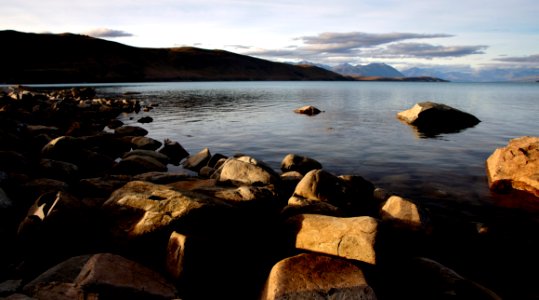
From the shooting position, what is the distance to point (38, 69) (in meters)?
140

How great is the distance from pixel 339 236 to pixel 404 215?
254 centimetres

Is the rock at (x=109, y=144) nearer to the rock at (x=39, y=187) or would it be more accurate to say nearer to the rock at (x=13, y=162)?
the rock at (x=13, y=162)

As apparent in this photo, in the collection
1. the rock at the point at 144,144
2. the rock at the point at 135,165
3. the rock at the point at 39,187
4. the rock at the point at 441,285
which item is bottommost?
the rock at the point at 144,144

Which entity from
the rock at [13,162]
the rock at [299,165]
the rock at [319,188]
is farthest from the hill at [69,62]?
the rock at [319,188]

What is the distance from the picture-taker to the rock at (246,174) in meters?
9.58

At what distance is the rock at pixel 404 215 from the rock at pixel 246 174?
3165 millimetres

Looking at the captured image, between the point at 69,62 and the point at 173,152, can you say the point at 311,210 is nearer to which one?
the point at 173,152

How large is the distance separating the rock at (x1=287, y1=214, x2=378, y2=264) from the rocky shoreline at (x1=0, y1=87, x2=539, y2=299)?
2 centimetres

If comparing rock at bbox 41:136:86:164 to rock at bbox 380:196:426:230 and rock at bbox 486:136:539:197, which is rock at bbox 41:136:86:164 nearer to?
rock at bbox 380:196:426:230

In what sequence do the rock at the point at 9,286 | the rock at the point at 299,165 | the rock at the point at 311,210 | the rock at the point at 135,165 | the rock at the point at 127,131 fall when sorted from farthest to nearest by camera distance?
1. the rock at the point at 127,131
2. the rock at the point at 299,165
3. the rock at the point at 135,165
4. the rock at the point at 311,210
5. the rock at the point at 9,286

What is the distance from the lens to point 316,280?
5098mm

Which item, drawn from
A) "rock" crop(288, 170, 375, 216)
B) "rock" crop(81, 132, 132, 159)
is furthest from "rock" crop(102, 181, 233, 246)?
"rock" crop(81, 132, 132, 159)

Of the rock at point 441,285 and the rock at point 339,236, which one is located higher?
the rock at point 339,236

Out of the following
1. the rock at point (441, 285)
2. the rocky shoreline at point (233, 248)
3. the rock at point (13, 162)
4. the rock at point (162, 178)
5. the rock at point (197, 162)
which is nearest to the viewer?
the rocky shoreline at point (233, 248)
